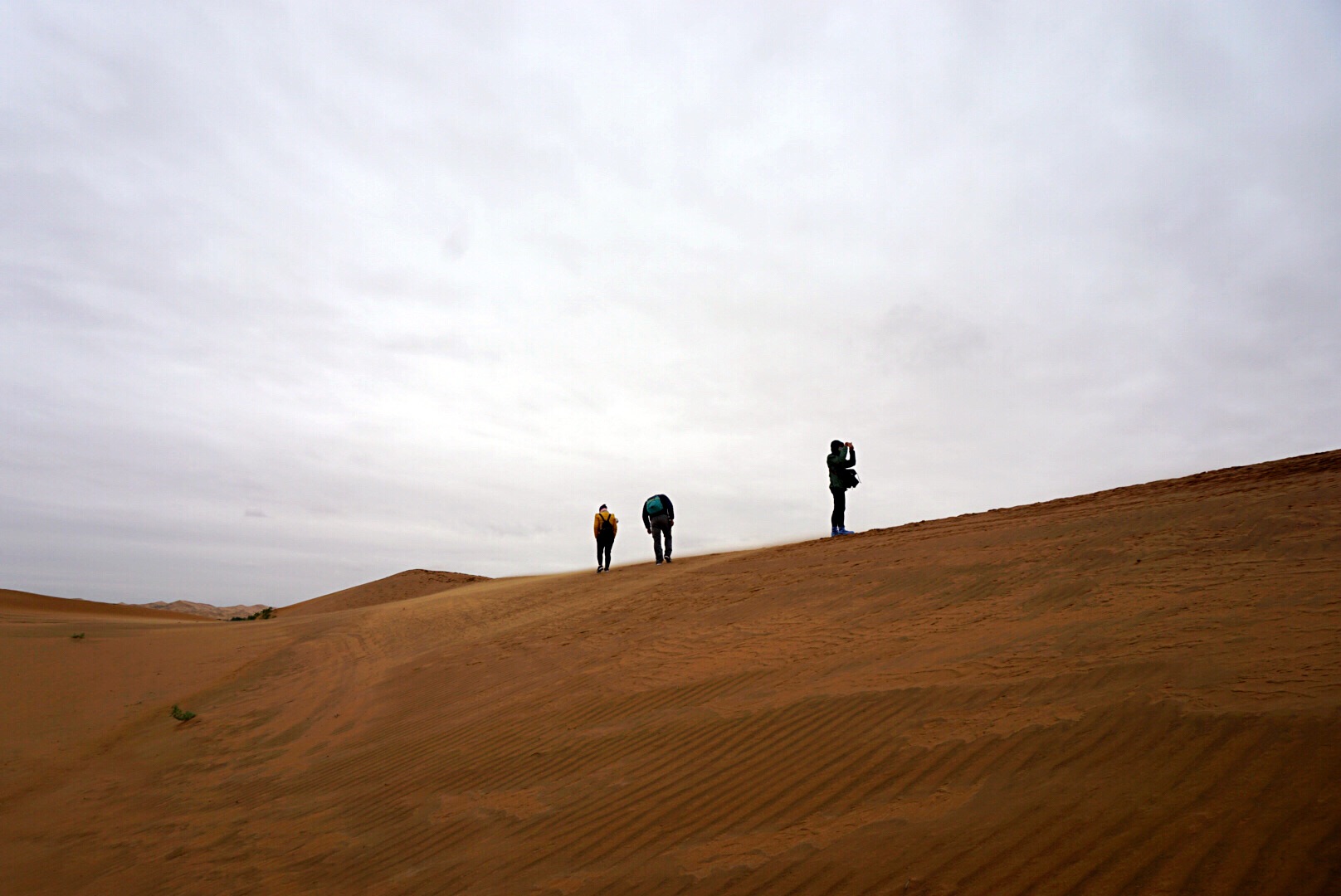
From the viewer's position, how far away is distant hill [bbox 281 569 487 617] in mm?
33438

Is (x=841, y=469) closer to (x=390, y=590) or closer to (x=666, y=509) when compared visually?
(x=666, y=509)

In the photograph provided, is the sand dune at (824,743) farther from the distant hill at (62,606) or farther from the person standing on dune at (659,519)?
the distant hill at (62,606)

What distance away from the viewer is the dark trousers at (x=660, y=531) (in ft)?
60.1

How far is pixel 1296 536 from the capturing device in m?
7.34

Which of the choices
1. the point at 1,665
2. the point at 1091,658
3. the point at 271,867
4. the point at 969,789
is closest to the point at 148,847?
the point at 271,867

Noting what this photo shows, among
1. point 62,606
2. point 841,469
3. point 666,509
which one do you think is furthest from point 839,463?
point 62,606

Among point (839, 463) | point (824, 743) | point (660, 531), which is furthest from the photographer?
point (660, 531)

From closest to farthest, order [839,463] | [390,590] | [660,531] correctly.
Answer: [839,463] < [660,531] < [390,590]

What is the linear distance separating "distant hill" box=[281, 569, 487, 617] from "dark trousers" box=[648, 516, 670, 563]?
17.2 m

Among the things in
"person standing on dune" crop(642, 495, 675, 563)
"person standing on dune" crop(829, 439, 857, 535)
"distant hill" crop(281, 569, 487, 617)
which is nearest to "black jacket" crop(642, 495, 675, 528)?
"person standing on dune" crop(642, 495, 675, 563)

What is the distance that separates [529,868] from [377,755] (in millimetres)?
3946

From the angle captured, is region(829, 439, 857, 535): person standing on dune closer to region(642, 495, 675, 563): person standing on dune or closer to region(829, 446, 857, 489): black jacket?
region(829, 446, 857, 489): black jacket

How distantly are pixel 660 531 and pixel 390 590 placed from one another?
20855 mm

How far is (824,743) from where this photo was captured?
17.1 ft
